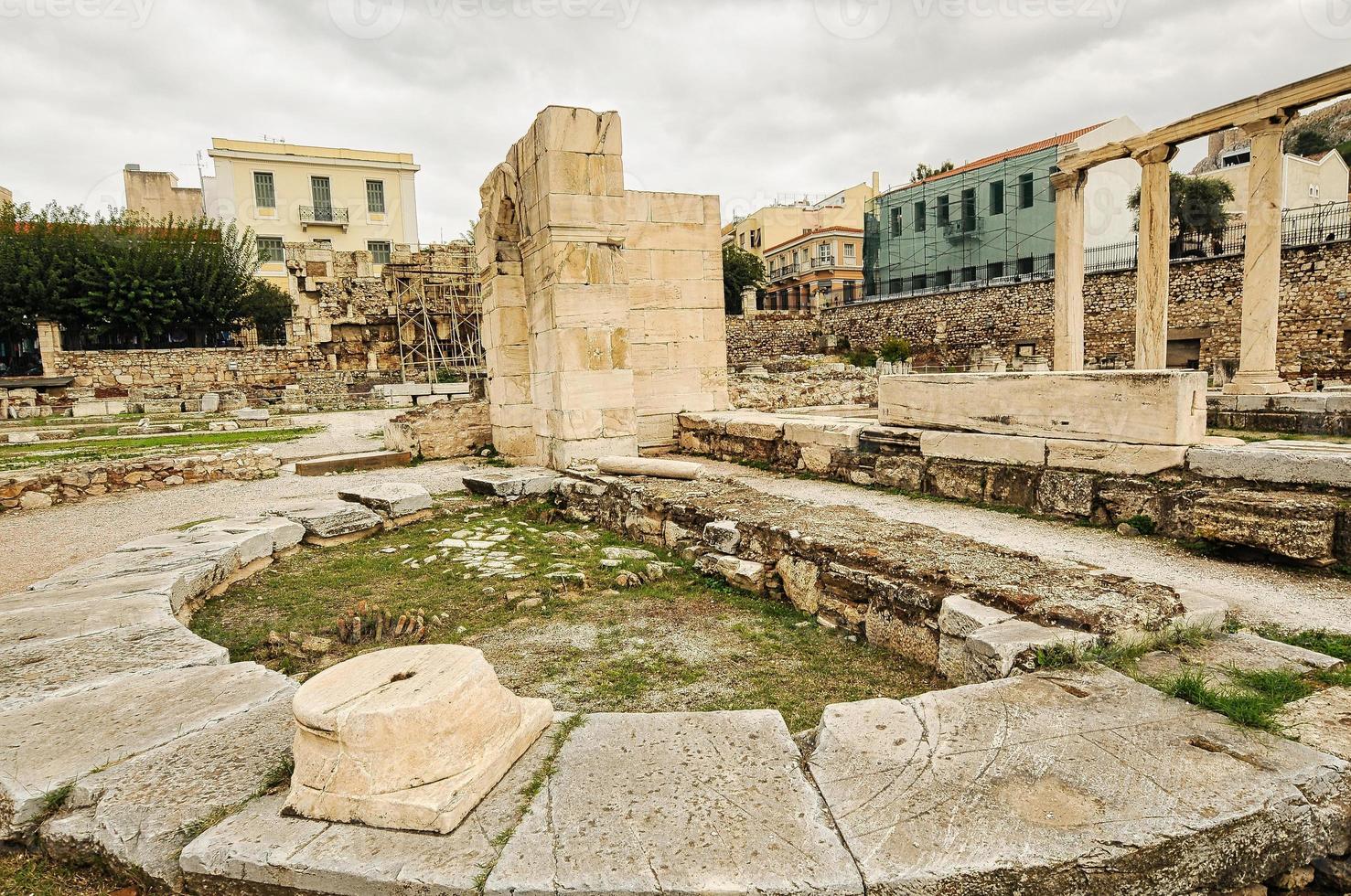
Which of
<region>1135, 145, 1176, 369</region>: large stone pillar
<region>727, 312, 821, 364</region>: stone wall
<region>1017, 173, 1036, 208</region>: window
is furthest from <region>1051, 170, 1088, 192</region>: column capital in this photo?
<region>1017, 173, 1036, 208</region>: window

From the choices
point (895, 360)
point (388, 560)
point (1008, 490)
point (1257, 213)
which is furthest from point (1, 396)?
point (1257, 213)

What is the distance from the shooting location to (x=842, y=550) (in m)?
4.23

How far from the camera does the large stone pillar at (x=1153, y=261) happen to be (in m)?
12.7

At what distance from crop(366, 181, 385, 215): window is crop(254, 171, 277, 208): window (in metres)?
4.97

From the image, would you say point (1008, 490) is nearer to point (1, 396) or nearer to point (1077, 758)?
point (1077, 758)

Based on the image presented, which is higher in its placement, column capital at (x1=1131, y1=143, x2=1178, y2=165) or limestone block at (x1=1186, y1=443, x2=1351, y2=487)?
column capital at (x1=1131, y1=143, x2=1178, y2=165)

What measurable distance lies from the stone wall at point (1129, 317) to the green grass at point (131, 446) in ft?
84.6

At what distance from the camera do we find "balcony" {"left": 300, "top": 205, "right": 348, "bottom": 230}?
40.9 metres

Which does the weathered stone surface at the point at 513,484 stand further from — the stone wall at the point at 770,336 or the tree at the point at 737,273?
the tree at the point at 737,273

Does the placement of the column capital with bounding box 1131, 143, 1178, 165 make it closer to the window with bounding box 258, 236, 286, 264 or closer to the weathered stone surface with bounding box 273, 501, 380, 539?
the weathered stone surface with bounding box 273, 501, 380, 539

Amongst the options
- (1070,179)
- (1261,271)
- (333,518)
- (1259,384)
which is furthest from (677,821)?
(1070,179)

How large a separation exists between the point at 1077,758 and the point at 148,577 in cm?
518

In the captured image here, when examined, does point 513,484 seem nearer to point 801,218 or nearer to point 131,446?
point 131,446

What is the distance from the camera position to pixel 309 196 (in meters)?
41.1
